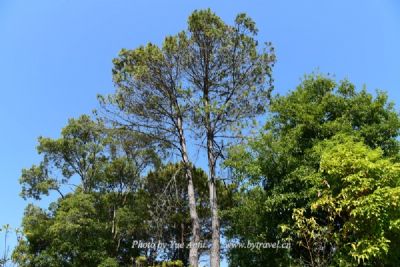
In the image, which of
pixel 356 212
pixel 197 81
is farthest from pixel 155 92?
pixel 356 212

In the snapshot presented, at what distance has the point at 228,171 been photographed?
13.2 m

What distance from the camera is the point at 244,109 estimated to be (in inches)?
558

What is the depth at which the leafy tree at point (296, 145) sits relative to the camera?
34.5 ft

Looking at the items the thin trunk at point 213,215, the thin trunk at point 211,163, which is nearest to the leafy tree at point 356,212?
the thin trunk at point 213,215

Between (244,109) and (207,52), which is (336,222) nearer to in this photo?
(244,109)

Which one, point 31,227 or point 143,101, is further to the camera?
point 31,227

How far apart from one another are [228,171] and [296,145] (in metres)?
2.90

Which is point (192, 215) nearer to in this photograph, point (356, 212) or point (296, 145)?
point (296, 145)

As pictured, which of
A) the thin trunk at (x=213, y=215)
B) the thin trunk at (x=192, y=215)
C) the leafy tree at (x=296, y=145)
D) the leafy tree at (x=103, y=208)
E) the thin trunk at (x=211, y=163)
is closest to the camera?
the leafy tree at (x=296, y=145)

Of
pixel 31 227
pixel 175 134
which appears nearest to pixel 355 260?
pixel 175 134

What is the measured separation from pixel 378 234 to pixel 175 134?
26.1 ft

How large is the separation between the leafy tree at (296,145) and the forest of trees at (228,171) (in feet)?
0.12

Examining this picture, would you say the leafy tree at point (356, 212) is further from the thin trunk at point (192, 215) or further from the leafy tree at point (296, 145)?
the thin trunk at point (192, 215)

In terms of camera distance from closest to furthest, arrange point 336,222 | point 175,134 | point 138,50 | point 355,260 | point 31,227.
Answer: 1. point 355,260
2. point 336,222
3. point 138,50
4. point 175,134
5. point 31,227
